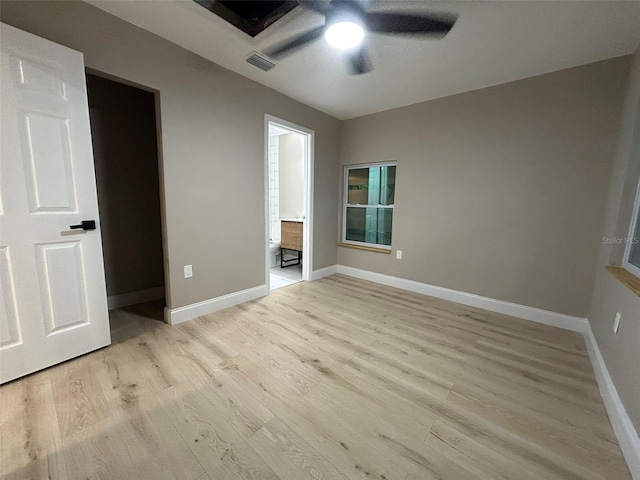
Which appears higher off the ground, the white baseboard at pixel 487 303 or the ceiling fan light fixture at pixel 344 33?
the ceiling fan light fixture at pixel 344 33

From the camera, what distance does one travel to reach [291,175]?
493 cm

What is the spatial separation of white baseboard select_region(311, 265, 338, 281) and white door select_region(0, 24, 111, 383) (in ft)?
8.43

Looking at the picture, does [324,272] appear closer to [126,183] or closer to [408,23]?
[126,183]

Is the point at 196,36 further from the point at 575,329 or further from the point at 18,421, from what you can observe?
the point at 575,329

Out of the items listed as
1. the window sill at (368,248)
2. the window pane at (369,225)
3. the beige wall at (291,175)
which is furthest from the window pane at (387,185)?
the beige wall at (291,175)

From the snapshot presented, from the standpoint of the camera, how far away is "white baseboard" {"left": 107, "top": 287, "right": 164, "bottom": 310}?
8.86ft

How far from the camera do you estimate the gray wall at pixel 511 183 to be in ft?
7.34

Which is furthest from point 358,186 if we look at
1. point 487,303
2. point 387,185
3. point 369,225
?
point 487,303

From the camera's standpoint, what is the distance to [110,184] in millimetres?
2658

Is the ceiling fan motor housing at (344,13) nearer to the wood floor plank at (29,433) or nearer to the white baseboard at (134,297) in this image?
the wood floor plank at (29,433)

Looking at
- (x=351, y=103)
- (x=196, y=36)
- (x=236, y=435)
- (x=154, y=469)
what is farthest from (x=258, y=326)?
(x=351, y=103)

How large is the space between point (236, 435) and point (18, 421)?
1.14m

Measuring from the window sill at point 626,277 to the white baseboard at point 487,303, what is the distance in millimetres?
772

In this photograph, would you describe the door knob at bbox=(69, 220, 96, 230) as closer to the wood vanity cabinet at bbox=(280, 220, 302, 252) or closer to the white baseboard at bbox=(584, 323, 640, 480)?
the wood vanity cabinet at bbox=(280, 220, 302, 252)
